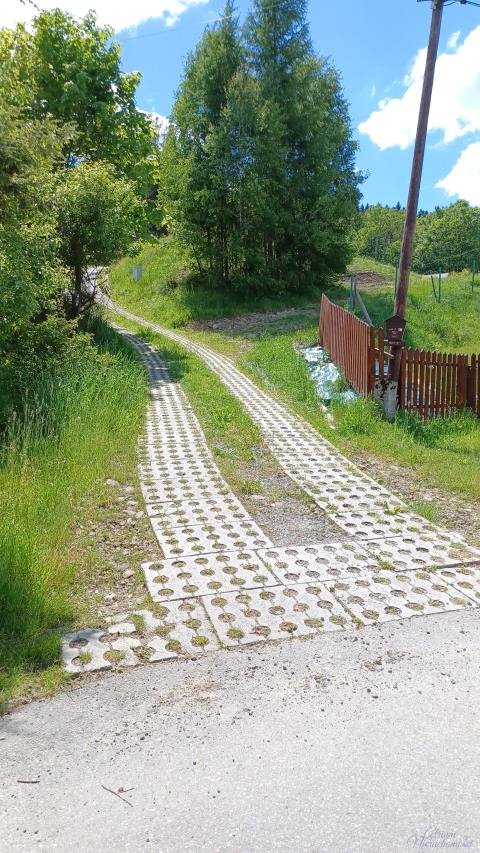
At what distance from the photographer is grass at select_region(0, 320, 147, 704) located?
3.47 m

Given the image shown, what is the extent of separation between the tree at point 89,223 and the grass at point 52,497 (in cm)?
351

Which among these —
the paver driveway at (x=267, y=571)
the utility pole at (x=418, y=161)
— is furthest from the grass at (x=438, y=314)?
the paver driveway at (x=267, y=571)

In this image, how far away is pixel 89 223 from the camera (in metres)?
12.5

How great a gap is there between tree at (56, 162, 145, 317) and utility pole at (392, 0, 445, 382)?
665 cm

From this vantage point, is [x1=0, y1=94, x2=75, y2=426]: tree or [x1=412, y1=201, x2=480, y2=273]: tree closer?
[x1=0, y1=94, x2=75, y2=426]: tree

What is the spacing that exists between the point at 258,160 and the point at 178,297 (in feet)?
19.1

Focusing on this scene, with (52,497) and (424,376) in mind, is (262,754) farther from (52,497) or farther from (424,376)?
(424,376)

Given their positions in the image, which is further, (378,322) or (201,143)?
(201,143)

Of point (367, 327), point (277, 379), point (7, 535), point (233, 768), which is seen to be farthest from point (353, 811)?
point (277, 379)

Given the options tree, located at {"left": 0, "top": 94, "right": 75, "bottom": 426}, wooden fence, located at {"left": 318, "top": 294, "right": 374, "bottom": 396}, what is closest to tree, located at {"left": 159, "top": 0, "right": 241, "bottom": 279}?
wooden fence, located at {"left": 318, "top": 294, "right": 374, "bottom": 396}

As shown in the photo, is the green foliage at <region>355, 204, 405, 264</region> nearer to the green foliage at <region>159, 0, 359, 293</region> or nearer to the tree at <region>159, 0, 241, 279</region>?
the green foliage at <region>159, 0, 359, 293</region>

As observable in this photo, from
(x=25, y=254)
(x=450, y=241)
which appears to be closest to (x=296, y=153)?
(x=25, y=254)

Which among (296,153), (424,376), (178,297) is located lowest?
(424,376)

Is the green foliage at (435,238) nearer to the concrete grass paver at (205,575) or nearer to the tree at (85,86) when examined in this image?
the tree at (85,86)
